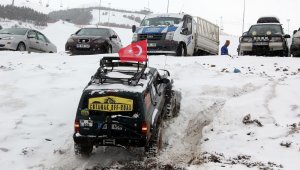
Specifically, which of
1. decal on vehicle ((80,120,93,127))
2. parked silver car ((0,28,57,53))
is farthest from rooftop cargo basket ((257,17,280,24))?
decal on vehicle ((80,120,93,127))

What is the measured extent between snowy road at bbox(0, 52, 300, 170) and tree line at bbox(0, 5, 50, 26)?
42.3 m

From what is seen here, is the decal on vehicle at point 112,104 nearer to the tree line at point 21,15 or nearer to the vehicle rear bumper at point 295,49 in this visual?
the vehicle rear bumper at point 295,49

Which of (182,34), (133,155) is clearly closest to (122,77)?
(133,155)

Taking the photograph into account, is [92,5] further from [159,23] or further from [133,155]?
[133,155]

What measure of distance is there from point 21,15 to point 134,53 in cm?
5196

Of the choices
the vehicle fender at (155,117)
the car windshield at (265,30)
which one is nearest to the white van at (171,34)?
the car windshield at (265,30)

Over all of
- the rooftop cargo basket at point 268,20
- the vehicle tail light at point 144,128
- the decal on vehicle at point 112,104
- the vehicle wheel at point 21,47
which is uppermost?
the rooftop cargo basket at point 268,20

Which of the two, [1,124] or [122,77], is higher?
[122,77]

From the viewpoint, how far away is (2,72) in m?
14.2

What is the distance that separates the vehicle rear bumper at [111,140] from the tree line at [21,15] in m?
A: 50.6

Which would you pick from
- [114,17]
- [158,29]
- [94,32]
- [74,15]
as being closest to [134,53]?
[158,29]

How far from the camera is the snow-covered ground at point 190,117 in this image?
8.15 metres

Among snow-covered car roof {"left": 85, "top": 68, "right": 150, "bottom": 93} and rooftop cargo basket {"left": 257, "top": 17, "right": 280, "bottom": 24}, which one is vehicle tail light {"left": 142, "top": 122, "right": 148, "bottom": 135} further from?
rooftop cargo basket {"left": 257, "top": 17, "right": 280, "bottom": 24}

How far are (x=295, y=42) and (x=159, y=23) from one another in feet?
19.2
